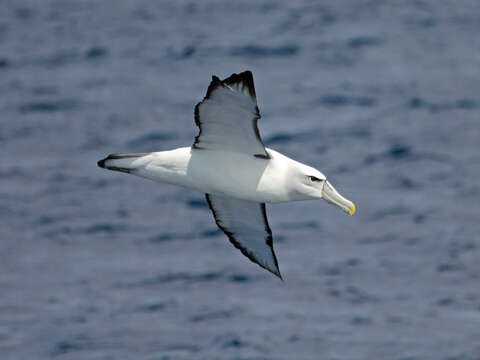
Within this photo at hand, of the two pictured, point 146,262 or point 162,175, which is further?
point 146,262

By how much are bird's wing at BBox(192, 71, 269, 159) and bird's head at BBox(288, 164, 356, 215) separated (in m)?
0.44

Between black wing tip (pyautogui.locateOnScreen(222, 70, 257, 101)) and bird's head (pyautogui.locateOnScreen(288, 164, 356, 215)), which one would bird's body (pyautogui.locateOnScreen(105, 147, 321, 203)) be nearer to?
bird's head (pyautogui.locateOnScreen(288, 164, 356, 215))

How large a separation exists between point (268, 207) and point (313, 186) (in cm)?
4069

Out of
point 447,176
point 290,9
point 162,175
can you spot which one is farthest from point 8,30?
point 162,175

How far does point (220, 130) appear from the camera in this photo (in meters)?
12.5

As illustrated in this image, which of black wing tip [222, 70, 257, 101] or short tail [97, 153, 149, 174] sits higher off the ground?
black wing tip [222, 70, 257, 101]

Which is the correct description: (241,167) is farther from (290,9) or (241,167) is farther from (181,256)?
(290,9)

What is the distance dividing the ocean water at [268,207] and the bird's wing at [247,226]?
34621 millimetres

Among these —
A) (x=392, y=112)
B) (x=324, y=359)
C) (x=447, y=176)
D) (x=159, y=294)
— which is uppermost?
(x=392, y=112)

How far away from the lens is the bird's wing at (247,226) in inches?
548

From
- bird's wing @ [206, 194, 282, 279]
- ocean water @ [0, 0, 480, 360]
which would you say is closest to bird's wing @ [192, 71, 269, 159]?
bird's wing @ [206, 194, 282, 279]

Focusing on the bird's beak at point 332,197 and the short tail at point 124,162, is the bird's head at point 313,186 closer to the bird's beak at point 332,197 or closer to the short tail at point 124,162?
the bird's beak at point 332,197

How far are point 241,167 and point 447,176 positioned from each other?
155ft

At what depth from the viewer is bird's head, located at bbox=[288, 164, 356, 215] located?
12.6 metres
